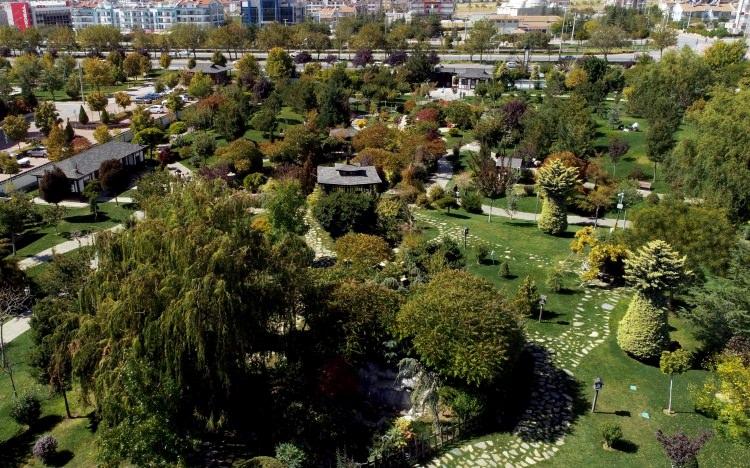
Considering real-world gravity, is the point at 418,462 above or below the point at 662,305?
below

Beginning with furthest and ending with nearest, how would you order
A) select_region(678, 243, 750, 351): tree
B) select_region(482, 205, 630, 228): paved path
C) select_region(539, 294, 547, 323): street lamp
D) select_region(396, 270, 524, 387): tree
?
1. select_region(482, 205, 630, 228): paved path
2. select_region(539, 294, 547, 323): street lamp
3. select_region(678, 243, 750, 351): tree
4. select_region(396, 270, 524, 387): tree

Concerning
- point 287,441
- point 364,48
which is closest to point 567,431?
point 287,441

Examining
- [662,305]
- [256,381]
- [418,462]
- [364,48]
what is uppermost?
[364,48]

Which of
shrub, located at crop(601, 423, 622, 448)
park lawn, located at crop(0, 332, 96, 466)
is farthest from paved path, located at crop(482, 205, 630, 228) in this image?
park lawn, located at crop(0, 332, 96, 466)

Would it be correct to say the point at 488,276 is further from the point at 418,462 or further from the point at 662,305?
the point at 418,462

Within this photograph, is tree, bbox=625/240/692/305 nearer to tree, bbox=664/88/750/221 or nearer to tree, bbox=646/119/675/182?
tree, bbox=664/88/750/221

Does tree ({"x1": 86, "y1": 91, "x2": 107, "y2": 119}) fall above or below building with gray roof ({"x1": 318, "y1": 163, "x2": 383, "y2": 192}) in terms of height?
above
